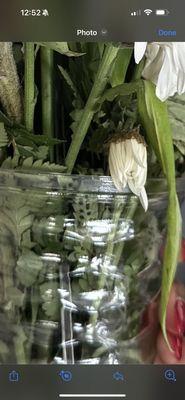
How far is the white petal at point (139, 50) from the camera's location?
1.84 ft

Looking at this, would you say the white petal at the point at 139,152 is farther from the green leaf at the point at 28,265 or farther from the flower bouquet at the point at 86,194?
the green leaf at the point at 28,265

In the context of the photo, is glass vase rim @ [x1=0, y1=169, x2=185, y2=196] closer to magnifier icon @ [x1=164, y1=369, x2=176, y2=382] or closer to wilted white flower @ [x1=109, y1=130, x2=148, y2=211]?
wilted white flower @ [x1=109, y1=130, x2=148, y2=211]

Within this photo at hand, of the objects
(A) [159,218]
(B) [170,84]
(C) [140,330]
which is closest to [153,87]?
(B) [170,84]

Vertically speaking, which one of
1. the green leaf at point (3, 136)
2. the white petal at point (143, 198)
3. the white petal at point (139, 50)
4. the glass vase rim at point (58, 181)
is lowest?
the white petal at point (143, 198)

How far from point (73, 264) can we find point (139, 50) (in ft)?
0.62

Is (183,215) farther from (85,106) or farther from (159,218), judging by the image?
(85,106)

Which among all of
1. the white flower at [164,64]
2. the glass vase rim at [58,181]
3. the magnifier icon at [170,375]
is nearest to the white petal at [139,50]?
the white flower at [164,64]

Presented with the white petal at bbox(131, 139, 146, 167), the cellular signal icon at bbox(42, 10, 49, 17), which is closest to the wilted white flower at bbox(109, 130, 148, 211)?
the white petal at bbox(131, 139, 146, 167)

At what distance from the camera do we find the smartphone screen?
0.56 meters

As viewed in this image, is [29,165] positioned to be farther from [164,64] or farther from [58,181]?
[164,64]

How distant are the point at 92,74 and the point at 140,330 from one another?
23 centimetres

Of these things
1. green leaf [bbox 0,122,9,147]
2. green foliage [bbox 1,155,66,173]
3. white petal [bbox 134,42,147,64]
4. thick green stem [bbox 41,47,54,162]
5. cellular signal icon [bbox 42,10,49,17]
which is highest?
cellular signal icon [bbox 42,10,49,17]

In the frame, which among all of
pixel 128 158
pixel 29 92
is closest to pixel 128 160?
pixel 128 158

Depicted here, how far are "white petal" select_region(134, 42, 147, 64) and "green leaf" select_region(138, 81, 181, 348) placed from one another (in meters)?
0.02
